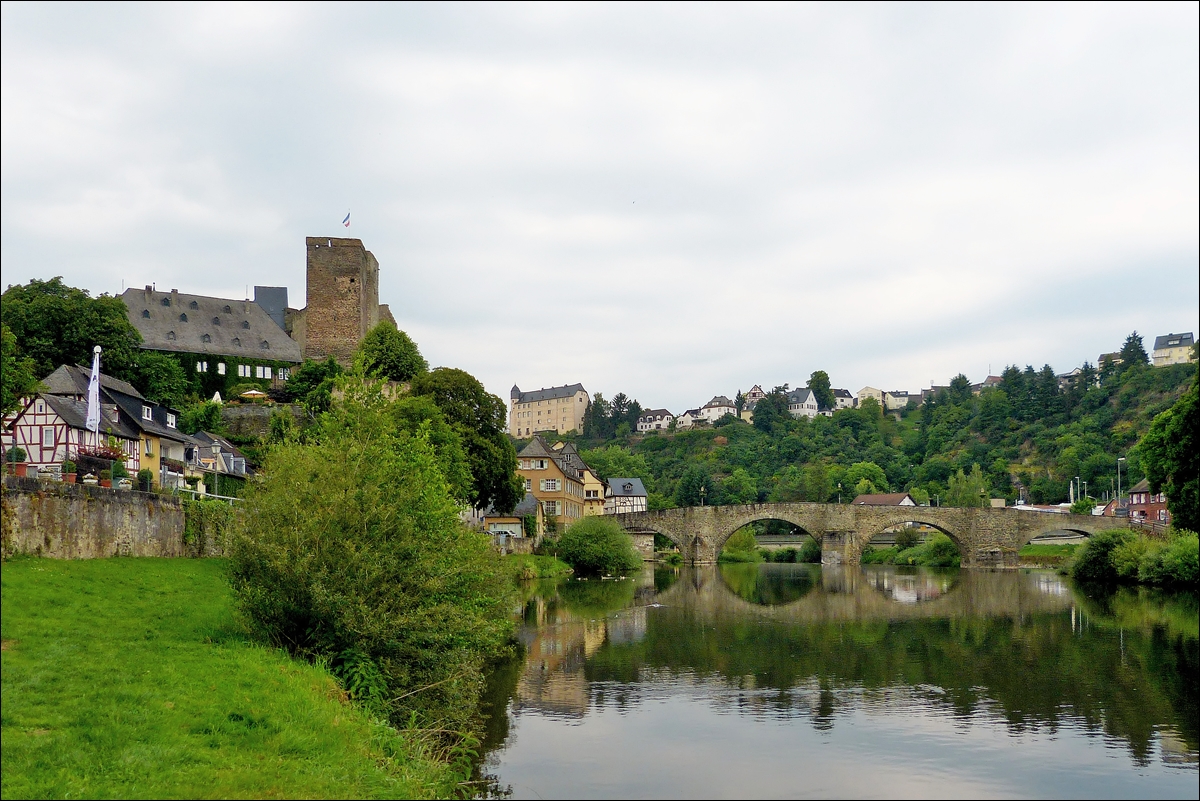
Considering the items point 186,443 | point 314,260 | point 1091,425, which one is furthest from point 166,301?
point 1091,425

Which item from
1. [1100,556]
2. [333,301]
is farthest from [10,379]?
[1100,556]

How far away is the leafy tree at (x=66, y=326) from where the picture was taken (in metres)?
48.8

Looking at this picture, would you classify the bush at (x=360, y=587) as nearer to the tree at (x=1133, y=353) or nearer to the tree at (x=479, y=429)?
the tree at (x=479, y=429)

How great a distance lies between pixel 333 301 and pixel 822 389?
12228cm

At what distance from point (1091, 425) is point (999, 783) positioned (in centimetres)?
11166

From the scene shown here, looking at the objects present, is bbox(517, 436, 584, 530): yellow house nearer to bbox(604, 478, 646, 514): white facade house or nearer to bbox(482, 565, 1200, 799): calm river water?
bbox(604, 478, 646, 514): white facade house

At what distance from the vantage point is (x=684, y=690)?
72.8 feet

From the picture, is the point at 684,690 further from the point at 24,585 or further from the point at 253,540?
the point at 24,585

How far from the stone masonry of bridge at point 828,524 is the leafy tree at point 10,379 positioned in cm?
4937

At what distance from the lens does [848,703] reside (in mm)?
20734

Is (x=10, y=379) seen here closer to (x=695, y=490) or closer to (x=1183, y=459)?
(x=1183, y=459)

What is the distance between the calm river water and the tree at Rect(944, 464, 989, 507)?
202 feet

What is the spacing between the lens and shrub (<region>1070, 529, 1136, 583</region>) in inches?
2119

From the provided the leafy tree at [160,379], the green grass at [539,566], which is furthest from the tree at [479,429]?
the leafy tree at [160,379]
